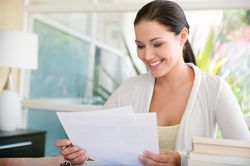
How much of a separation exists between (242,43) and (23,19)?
6.40ft

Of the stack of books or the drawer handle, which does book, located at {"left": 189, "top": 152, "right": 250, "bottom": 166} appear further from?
the drawer handle

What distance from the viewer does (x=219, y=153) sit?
2.93ft

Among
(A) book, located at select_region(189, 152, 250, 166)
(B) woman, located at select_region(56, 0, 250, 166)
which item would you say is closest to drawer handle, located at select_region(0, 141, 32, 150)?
(B) woman, located at select_region(56, 0, 250, 166)

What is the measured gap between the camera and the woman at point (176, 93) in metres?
1.52

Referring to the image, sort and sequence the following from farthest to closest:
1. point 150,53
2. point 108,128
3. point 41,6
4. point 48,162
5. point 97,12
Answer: point 41,6
point 97,12
point 150,53
point 48,162
point 108,128

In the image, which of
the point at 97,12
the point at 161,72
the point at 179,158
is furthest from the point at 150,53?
the point at 97,12

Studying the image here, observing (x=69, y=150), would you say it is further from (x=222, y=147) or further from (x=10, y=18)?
(x=10, y=18)

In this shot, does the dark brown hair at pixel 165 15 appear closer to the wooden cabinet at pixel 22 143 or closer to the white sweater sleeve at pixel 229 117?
the white sweater sleeve at pixel 229 117

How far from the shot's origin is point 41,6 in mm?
3316

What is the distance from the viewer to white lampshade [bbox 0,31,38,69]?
2.69m

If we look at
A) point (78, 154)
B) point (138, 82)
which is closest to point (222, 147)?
point (78, 154)

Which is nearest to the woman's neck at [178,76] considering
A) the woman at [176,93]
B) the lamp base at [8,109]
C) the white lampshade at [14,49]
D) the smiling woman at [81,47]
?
the woman at [176,93]

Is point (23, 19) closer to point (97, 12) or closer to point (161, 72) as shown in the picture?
point (97, 12)

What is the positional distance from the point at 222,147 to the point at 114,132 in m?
0.34
